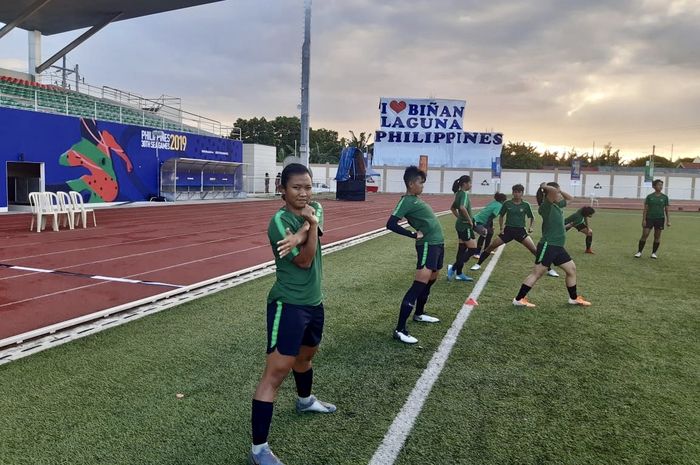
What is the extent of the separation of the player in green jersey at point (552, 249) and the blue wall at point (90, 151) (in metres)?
19.4

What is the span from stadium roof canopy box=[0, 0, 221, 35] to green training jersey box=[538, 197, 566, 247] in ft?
85.6

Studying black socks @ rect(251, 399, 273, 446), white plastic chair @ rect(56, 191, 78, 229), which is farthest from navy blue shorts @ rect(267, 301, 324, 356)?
white plastic chair @ rect(56, 191, 78, 229)

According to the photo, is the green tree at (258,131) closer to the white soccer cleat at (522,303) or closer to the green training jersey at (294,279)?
the white soccer cleat at (522,303)

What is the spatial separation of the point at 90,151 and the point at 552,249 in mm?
21567

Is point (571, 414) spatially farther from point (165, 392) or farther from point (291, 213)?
point (165, 392)

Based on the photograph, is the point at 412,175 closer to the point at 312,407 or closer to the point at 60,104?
the point at 312,407

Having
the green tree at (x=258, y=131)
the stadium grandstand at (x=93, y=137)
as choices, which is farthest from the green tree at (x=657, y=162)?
the stadium grandstand at (x=93, y=137)

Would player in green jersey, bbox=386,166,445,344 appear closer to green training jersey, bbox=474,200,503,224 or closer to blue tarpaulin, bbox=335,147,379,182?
green training jersey, bbox=474,200,503,224

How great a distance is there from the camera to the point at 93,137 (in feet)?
73.6

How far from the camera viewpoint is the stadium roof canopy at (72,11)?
27.1 metres

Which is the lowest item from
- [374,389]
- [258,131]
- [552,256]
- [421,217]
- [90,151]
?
[374,389]

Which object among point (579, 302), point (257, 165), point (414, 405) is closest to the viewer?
point (414, 405)

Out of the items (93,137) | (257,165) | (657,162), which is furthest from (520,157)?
(93,137)

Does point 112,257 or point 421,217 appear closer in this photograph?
point 421,217
